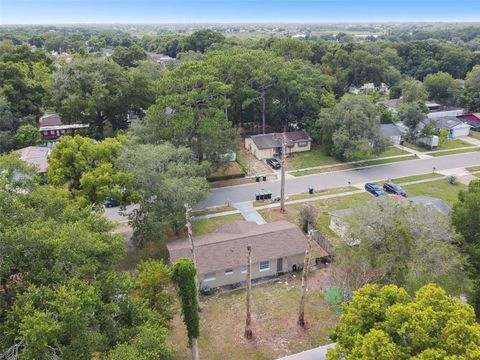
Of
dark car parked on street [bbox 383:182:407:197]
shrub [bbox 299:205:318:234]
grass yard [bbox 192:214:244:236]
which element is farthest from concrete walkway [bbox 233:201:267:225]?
dark car parked on street [bbox 383:182:407:197]

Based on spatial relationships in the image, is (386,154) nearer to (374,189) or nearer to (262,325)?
(374,189)

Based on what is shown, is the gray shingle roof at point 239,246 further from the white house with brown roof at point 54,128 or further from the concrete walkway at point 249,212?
the white house with brown roof at point 54,128

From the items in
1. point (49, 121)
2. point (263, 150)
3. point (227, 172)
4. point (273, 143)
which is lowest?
point (227, 172)

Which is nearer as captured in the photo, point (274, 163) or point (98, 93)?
point (274, 163)

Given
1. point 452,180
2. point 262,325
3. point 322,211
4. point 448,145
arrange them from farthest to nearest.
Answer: point 448,145
point 452,180
point 322,211
point 262,325

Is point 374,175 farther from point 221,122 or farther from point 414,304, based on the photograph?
point 414,304

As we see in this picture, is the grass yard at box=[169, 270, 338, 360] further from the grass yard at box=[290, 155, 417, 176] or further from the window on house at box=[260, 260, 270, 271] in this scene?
the grass yard at box=[290, 155, 417, 176]

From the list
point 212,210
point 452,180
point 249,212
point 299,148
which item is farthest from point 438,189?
point 212,210

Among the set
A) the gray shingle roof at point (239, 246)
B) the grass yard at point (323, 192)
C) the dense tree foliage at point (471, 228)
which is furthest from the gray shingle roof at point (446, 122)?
the gray shingle roof at point (239, 246)
